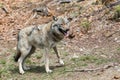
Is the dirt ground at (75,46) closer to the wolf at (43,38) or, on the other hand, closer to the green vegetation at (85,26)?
the green vegetation at (85,26)

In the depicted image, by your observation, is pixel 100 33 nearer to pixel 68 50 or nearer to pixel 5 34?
pixel 68 50

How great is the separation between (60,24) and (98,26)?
3724mm

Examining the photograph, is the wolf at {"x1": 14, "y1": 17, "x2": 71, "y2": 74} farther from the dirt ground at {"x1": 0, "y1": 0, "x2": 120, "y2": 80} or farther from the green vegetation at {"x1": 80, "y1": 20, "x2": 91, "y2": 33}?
the green vegetation at {"x1": 80, "y1": 20, "x2": 91, "y2": 33}

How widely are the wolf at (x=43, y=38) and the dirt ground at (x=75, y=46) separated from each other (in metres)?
0.32

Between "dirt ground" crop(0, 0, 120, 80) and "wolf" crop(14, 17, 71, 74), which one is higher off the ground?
"wolf" crop(14, 17, 71, 74)

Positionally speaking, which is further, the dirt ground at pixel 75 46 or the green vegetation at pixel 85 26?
the green vegetation at pixel 85 26

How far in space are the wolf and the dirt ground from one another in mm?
324

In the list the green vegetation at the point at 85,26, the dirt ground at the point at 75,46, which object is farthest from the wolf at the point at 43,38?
the green vegetation at the point at 85,26

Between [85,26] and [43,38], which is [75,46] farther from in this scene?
[43,38]

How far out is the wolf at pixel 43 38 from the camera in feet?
29.2

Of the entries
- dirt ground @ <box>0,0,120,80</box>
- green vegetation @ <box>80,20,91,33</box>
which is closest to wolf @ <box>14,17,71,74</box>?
Answer: dirt ground @ <box>0,0,120,80</box>

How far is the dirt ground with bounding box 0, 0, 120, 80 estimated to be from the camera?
8.78m

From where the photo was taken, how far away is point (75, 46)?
11.2 meters

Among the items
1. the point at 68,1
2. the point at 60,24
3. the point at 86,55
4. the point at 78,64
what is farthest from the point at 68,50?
the point at 68,1
